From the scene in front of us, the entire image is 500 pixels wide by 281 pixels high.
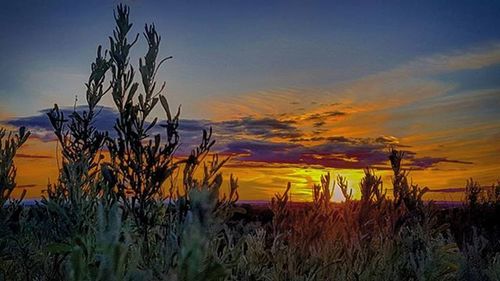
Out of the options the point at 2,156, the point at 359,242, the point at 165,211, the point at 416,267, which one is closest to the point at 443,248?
the point at 416,267

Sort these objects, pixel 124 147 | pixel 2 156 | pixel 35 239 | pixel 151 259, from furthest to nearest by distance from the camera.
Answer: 1. pixel 35 239
2. pixel 2 156
3. pixel 124 147
4. pixel 151 259

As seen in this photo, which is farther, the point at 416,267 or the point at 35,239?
the point at 35,239

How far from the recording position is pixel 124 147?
5.60 meters

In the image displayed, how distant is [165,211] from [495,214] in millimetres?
19475

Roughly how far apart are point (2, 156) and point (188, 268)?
5.18m

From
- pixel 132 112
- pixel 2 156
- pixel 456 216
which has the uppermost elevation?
pixel 132 112

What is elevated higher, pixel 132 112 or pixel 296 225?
pixel 132 112

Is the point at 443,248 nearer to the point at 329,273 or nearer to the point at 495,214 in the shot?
the point at 329,273

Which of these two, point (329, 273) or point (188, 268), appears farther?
point (329, 273)

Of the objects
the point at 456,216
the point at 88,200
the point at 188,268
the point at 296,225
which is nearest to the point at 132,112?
the point at 88,200

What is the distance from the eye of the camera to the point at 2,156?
609 centimetres

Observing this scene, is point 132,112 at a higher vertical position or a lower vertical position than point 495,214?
higher

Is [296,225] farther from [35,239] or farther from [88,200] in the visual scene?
[35,239]

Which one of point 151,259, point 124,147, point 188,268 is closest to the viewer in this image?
point 188,268
